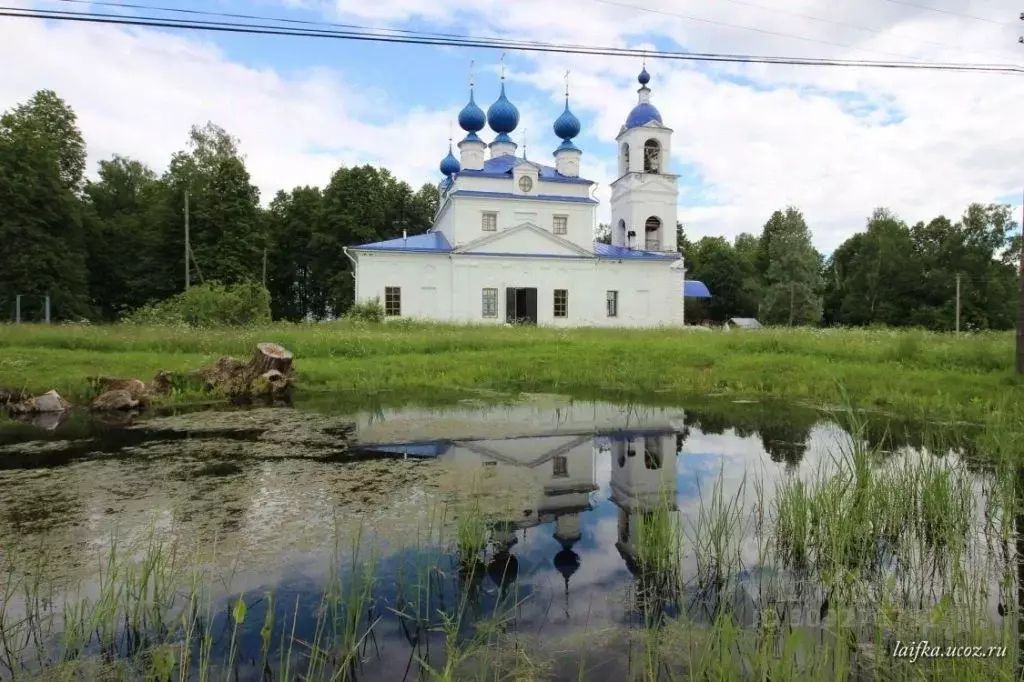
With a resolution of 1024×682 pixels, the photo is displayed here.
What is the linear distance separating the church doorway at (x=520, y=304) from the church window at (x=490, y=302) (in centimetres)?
56

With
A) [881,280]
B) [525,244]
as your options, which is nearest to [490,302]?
[525,244]

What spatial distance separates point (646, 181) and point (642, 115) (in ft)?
12.3

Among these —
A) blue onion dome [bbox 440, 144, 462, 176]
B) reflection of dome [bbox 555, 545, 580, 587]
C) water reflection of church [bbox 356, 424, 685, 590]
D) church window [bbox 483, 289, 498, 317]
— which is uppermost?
blue onion dome [bbox 440, 144, 462, 176]

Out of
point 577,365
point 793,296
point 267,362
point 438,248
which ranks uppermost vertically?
point 438,248

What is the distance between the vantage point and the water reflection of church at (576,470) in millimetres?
4746

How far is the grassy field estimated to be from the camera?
35.8ft

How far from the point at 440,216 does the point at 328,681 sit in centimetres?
3439

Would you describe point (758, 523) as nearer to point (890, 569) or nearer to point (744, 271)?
point (890, 569)

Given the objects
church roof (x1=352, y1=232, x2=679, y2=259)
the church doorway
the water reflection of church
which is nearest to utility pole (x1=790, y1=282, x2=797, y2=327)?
church roof (x1=352, y1=232, x2=679, y2=259)

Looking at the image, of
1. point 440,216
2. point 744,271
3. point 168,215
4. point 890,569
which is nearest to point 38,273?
point 168,215

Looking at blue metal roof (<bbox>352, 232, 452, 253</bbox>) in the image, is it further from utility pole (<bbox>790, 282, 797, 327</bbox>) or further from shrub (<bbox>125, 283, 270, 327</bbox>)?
utility pole (<bbox>790, 282, 797, 327</bbox>)

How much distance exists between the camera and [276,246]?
47.0 meters

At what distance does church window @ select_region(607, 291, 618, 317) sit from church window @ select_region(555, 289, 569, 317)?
2.51 metres

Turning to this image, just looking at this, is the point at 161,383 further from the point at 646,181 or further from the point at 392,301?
the point at 646,181
